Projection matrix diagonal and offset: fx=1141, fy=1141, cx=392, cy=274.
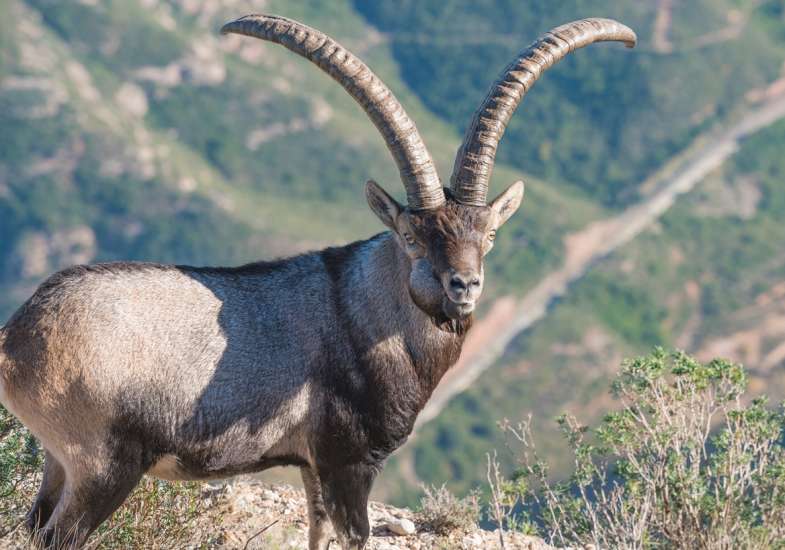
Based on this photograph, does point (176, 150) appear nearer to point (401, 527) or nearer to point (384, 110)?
point (401, 527)

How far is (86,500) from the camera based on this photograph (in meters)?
8.38

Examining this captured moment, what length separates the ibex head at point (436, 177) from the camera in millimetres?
8953

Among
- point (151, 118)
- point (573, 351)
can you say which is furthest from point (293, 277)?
point (151, 118)

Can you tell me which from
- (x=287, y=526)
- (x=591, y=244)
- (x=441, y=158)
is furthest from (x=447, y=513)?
(x=591, y=244)

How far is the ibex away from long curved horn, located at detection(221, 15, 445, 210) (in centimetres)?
2

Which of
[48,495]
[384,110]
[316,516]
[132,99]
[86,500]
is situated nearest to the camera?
[86,500]

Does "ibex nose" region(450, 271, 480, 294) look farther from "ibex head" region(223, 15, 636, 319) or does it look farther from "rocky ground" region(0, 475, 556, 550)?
"rocky ground" region(0, 475, 556, 550)

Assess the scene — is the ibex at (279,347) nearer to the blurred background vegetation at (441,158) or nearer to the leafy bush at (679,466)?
the leafy bush at (679,466)

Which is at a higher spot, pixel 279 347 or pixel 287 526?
pixel 279 347

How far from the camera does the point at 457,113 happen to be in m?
154

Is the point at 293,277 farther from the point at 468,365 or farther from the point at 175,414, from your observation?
the point at 468,365

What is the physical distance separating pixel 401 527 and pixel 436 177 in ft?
13.2

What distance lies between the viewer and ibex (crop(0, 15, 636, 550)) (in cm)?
840

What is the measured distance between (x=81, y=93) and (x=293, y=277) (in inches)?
5213
